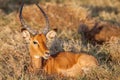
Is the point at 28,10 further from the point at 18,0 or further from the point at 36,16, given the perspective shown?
the point at 18,0

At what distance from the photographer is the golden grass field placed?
964cm

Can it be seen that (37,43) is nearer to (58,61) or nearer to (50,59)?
(50,59)

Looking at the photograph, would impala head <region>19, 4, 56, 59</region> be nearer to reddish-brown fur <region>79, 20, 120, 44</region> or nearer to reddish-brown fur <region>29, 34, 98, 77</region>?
reddish-brown fur <region>29, 34, 98, 77</region>

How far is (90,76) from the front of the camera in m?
9.69

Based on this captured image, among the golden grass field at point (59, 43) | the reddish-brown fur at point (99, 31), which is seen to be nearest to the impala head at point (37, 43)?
the golden grass field at point (59, 43)

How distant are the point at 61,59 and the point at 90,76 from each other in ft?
4.04

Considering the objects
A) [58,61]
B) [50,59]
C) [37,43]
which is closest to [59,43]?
[58,61]

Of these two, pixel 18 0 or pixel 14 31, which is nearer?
pixel 14 31

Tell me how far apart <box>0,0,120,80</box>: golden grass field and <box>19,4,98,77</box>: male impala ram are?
1.05 ft

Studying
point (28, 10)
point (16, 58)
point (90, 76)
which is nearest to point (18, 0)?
point (28, 10)

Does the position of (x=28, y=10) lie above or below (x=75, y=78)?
above

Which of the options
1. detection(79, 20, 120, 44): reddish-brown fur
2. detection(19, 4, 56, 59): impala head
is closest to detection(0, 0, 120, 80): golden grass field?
detection(79, 20, 120, 44): reddish-brown fur

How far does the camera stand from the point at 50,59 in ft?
34.3

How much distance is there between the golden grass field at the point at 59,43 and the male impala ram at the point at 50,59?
32cm
